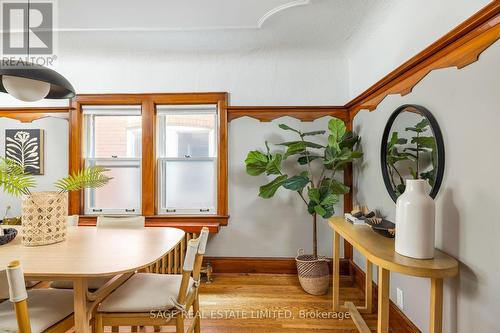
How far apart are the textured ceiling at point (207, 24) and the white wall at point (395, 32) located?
121 mm

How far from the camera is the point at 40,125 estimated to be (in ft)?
9.91

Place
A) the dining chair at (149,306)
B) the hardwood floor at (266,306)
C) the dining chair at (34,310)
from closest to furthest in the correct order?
1. the dining chair at (34,310)
2. the dining chair at (149,306)
3. the hardwood floor at (266,306)

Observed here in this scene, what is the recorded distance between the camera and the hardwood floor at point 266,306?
2.01 meters

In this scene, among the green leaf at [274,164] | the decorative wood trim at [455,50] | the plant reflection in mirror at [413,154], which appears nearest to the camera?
the decorative wood trim at [455,50]

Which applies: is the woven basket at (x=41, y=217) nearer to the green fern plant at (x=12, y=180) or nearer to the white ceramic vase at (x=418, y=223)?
the green fern plant at (x=12, y=180)

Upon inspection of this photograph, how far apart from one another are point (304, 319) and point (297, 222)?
1035 millimetres

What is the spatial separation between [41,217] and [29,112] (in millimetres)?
2281

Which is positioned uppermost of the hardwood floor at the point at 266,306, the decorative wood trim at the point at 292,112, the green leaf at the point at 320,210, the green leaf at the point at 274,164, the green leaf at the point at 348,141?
the decorative wood trim at the point at 292,112

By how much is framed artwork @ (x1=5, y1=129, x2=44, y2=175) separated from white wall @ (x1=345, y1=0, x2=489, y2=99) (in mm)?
3799

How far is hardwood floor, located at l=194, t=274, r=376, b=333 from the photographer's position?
79.1 inches

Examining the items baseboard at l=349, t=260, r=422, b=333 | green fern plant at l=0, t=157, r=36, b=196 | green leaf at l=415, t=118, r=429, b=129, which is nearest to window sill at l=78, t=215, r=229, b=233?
green fern plant at l=0, t=157, r=36, b=196

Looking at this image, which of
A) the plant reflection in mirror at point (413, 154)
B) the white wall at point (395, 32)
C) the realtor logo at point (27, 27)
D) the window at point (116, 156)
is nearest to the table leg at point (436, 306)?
the plant reflection in mirror at point (413, 154)

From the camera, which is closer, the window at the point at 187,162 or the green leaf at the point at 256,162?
the green leaf at the point at 256,162

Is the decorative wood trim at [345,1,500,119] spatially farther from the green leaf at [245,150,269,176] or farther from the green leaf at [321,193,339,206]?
the green leaf at [245,150,269,176]
